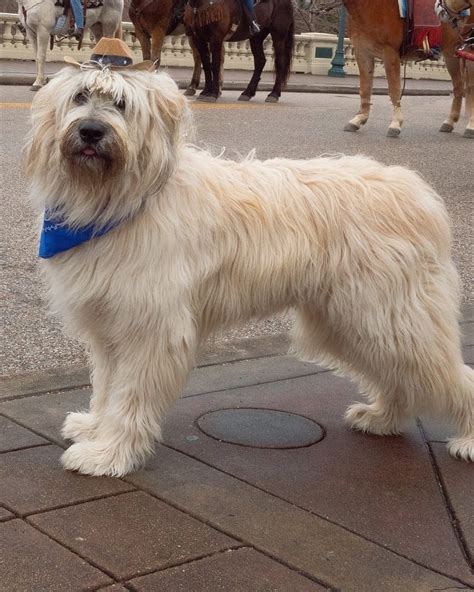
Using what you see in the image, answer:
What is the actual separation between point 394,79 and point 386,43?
585 millimetres

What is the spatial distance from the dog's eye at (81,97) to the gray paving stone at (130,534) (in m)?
1.53

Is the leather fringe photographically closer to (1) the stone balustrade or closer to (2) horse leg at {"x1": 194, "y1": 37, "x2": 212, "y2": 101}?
(2) horse leg at {"x1": 194, "y1": 37, "x2": 212, "y2": 101}

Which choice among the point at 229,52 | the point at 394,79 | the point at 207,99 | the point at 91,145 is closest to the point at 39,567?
the point at 91,145

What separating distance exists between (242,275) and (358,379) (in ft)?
3.44

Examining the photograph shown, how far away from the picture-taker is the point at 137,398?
4.30 m

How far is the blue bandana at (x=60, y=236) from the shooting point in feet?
13.7

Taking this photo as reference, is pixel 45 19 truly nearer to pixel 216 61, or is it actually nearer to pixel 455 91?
pixel 216 61

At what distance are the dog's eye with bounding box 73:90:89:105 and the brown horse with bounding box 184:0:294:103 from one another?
46.2 ft

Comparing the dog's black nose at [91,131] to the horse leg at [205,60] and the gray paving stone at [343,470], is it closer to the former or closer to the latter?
the gray paving stone at [343,470]

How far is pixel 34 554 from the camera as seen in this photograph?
3.50 metres

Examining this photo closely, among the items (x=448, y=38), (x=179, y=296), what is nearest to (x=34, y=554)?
(x=179, y=296)

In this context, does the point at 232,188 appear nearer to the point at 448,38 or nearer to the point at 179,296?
the point at 179,296

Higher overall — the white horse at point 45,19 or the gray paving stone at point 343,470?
the white horse at point 45,19

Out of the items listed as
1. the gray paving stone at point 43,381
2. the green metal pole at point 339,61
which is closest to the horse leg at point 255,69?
the green metal pole at point 339,61
